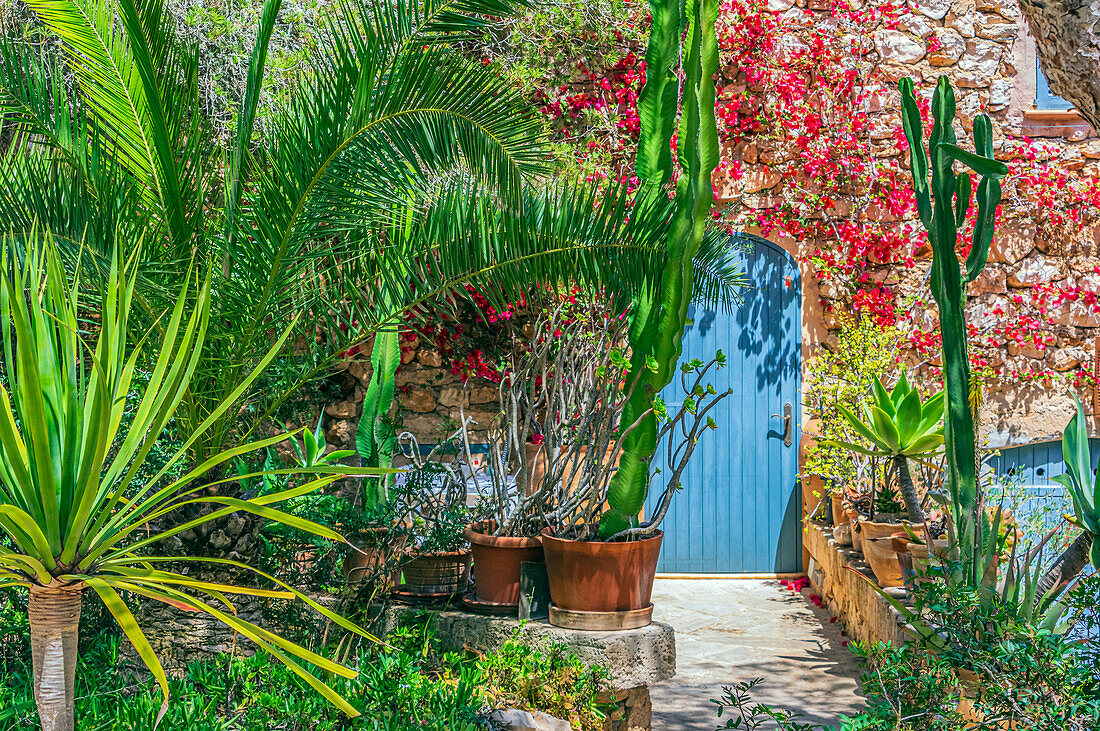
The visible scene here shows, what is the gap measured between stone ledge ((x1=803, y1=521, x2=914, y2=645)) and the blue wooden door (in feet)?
1.02

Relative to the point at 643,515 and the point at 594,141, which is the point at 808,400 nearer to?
the point at 643,515

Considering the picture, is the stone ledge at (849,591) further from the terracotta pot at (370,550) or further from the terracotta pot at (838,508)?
the terracotta pot at (370,550)

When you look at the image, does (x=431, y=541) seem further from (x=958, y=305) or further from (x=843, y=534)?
(x=843, y=534)

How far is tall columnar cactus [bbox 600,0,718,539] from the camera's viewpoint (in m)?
3.21

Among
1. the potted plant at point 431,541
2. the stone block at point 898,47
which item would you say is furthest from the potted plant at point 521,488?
the stone block at point 898,47

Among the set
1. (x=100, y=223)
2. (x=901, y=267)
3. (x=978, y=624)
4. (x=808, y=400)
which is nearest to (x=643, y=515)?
(x=808, y=400)

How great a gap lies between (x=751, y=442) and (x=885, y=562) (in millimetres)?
1662

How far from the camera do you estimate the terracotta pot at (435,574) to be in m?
→ 3.69

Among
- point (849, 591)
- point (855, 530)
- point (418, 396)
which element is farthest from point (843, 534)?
point (418, 396)

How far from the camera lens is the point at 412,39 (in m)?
3.18

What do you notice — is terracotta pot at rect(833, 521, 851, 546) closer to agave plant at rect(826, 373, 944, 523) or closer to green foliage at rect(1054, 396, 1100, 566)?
agave plant at rect(826, 373, 944, 523)

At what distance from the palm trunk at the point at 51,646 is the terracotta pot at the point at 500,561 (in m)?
1.94

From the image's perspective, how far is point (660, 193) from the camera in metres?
3.37

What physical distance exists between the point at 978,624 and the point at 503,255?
6.45 feet
